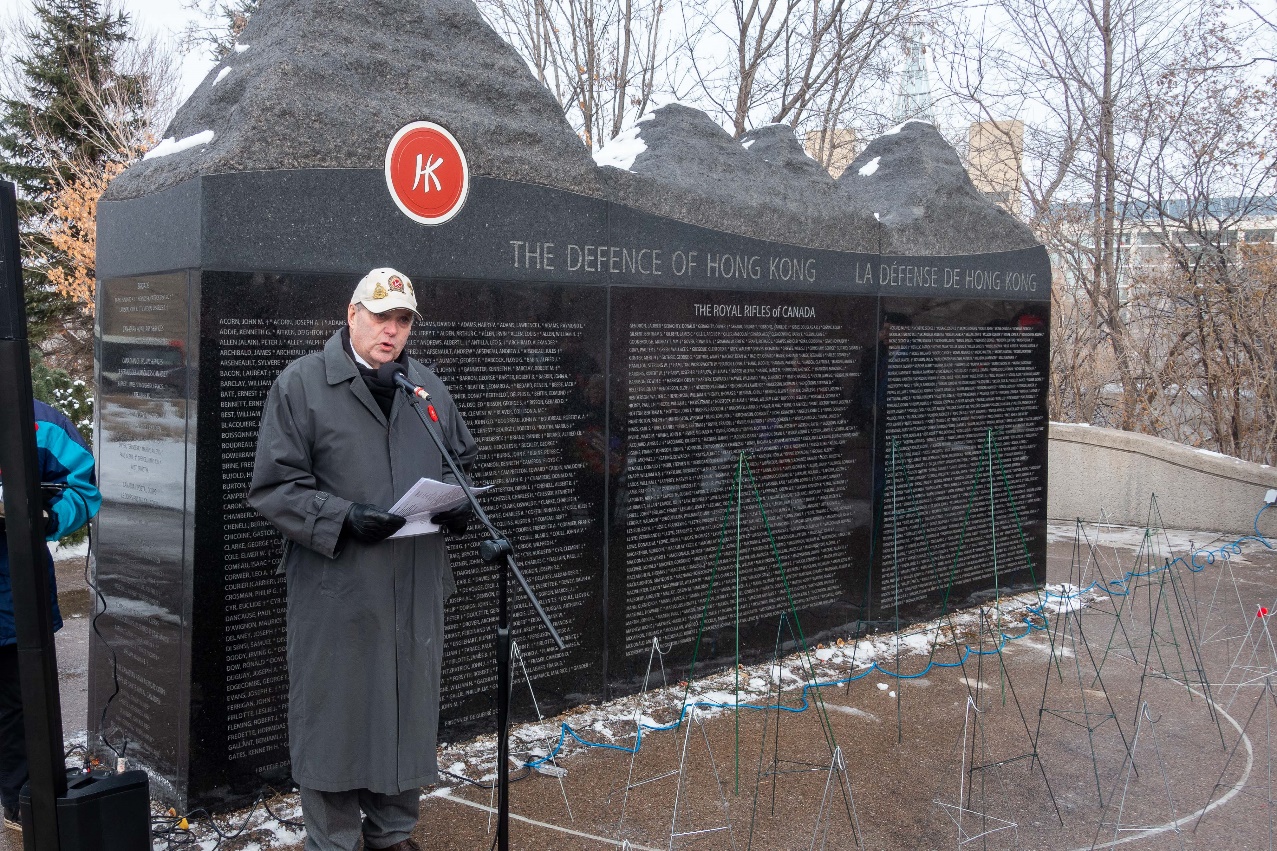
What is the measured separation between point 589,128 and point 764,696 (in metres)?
12.2

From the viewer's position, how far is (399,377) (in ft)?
10.3

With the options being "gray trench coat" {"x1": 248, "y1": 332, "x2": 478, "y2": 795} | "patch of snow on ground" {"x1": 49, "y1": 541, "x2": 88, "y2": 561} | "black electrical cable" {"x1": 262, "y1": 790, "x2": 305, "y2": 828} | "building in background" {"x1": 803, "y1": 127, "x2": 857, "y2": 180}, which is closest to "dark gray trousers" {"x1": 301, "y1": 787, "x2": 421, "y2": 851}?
"gray trench coat" {"x1": 248, "y1": 332, "x2": 478, "y2": 795}

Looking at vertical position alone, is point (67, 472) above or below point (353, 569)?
above

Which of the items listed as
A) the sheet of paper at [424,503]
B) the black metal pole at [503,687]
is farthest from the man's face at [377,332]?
the black metal pole at [503,687]

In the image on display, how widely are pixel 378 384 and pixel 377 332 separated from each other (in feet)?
0.57

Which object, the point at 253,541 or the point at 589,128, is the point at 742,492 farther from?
the point at 589,128

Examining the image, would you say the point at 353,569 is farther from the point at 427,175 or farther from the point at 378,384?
the point at 427,175

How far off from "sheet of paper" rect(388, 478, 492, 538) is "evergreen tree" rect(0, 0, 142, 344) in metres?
19.0

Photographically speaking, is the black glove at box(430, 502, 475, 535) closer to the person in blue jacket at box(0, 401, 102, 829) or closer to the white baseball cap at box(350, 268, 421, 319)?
the white baseball cap at box(350, 268, 421, 319)

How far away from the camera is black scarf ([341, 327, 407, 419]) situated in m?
3.45

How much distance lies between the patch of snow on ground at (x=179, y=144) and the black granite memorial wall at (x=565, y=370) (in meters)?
0.07

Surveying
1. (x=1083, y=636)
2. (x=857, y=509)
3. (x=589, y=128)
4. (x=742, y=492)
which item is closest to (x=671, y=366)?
(x=742, y=492)

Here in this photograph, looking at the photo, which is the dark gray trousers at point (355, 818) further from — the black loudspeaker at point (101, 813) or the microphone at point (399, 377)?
the microphone at point (399, 377)

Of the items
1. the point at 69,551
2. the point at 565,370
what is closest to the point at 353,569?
the point at 565,370
